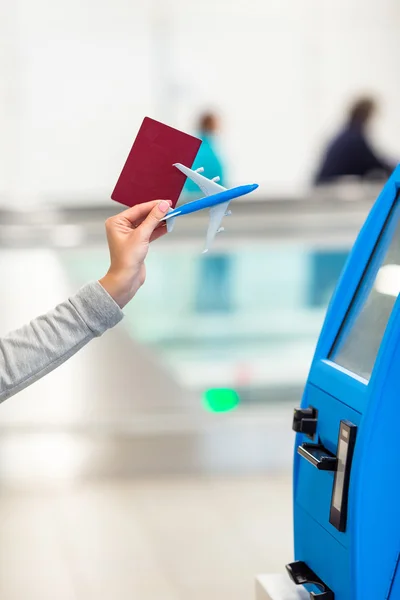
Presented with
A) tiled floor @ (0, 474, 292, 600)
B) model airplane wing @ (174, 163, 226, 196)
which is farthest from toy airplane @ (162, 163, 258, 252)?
tiled floor @ (0, 474, 292, 600)

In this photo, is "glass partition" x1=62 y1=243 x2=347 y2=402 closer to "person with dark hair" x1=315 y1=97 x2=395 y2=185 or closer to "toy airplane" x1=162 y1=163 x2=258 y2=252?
"person with dark hair" x1=315 y1=97 x2=395 y2=185

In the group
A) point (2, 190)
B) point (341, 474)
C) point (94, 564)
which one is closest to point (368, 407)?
point (341, 474)

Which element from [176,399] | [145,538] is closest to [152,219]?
[145,538]

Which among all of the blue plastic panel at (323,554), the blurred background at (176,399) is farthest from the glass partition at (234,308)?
the blue plastic panel at (323,554)

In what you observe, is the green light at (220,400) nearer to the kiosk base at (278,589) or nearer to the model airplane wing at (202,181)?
the kiosk base at (278,589)

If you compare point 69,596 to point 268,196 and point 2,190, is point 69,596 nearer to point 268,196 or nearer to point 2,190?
point 268,196

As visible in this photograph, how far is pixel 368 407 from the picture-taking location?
3.77ft

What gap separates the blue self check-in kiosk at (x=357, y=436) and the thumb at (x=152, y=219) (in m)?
0.36

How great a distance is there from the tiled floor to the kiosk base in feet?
1.93

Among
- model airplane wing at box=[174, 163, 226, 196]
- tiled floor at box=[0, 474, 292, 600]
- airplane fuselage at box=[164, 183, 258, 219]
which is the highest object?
model airplane wing at box=[174, 163, 226, 196]

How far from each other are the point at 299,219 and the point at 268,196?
0.17 meters

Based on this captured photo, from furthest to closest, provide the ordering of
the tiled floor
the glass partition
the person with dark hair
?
1. the person with dark hair
2. the glass partition
3. the tiled floor

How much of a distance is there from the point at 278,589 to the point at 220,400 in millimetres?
1908

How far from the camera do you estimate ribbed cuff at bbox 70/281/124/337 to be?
3.85 ft
